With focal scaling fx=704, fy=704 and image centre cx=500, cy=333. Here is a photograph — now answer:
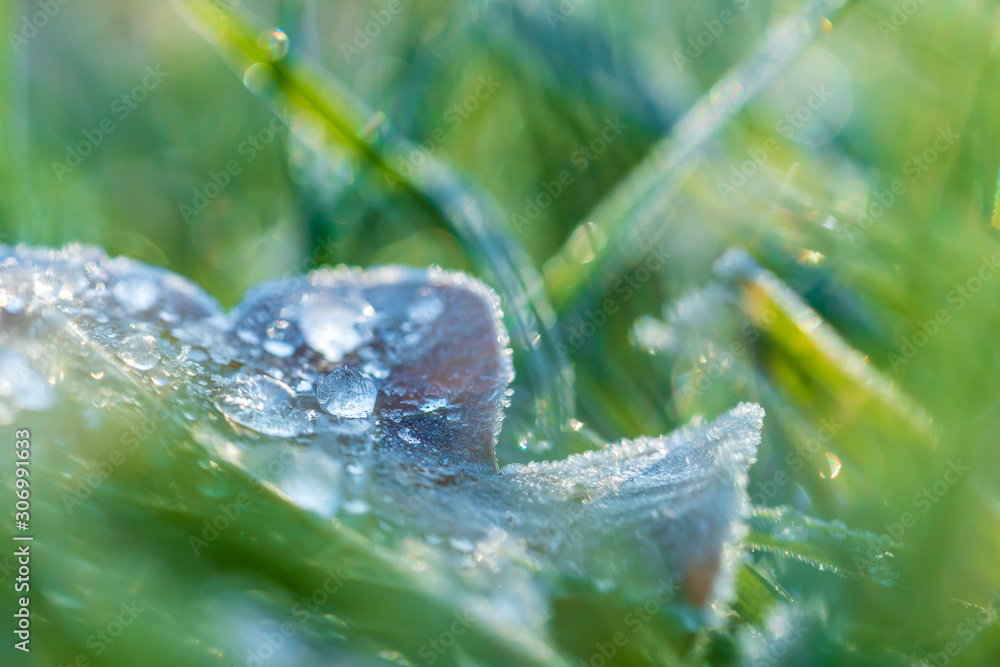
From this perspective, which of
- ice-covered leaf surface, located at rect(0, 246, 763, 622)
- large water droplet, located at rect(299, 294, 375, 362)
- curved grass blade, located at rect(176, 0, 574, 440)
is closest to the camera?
ice-covered leaf surface, located at rect(0, 246, 763, 622)

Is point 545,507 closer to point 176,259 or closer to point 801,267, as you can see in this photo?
point 801,267

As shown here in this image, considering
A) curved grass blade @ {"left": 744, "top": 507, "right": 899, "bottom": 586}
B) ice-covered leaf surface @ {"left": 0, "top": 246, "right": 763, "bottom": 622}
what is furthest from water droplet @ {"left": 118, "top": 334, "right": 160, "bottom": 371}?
curved grass blade @ {"left": 744, "top": 507, "right": 899, "bottom": 586}

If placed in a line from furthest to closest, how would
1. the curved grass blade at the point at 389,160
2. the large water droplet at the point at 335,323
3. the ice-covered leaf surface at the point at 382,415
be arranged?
the curved grass blade at the point at 389,160, the large water droplet at the point at 335,323, the ice-covered leaf surface at the point at 382,415

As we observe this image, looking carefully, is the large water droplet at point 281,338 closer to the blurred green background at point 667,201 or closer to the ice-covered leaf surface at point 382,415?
the ice-covered leaf surface at point 382,415

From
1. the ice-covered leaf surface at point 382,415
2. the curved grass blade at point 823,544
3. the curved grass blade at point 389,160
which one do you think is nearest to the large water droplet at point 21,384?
the ice-covered leaf surface at point 382,415

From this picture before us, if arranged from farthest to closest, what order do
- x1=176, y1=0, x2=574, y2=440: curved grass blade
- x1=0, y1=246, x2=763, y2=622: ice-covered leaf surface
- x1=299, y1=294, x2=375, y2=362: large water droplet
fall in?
x1=176, y1=0, x2=574, y2=440: curved grass blade → x1=299, y1=294, x2=375, y2=362: large water droplet → x1=0, y1=246, x2=763, y2=622: ice-covered leaf surface

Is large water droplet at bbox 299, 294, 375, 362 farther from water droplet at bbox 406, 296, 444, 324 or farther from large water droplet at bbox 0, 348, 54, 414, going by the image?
large water droplet at bbox 0, 348, 54, 414

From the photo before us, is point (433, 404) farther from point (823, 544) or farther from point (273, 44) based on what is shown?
point (273, 44)
